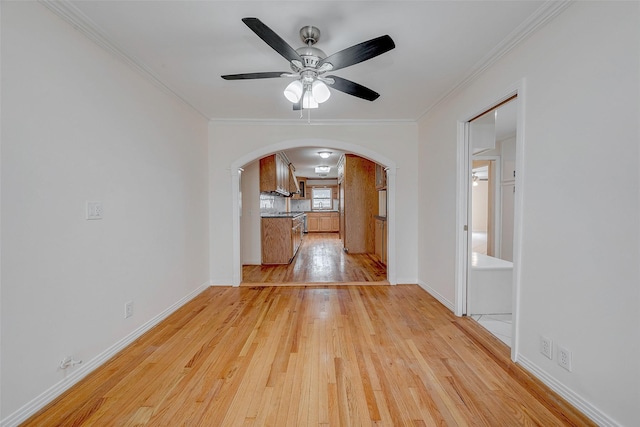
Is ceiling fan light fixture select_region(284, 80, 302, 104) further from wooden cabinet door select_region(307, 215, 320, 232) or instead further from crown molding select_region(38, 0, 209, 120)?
wooden cabinet door select_region(307, 215, 320, 232)

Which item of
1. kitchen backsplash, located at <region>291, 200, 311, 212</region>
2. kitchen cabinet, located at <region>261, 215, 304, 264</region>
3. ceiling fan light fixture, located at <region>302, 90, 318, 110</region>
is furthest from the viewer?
kitchen backsplash, located at <region>291, 200, 311, 212</region>

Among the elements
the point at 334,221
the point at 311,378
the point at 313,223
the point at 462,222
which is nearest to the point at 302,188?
the point at 313,223

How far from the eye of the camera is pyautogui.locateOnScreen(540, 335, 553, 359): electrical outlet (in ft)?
5.48

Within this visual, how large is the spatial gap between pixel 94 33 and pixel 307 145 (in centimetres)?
243

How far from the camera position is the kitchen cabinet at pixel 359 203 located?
6352mm

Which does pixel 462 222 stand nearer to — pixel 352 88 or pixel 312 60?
pixel 352 88

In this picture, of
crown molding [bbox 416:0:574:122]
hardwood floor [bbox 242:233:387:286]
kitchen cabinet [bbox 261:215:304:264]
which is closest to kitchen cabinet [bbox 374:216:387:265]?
hardwood floor [bbox 242:233:387:286]

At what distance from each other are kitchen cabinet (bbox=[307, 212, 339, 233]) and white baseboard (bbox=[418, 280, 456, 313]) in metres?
7.14

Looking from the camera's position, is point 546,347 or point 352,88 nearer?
point 546,347

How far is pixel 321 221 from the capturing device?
10.8m

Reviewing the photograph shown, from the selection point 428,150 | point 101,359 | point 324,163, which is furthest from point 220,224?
point 324,163

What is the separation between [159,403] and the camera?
155 centimetres

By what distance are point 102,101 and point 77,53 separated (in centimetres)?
30

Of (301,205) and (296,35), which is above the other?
(296,35)
